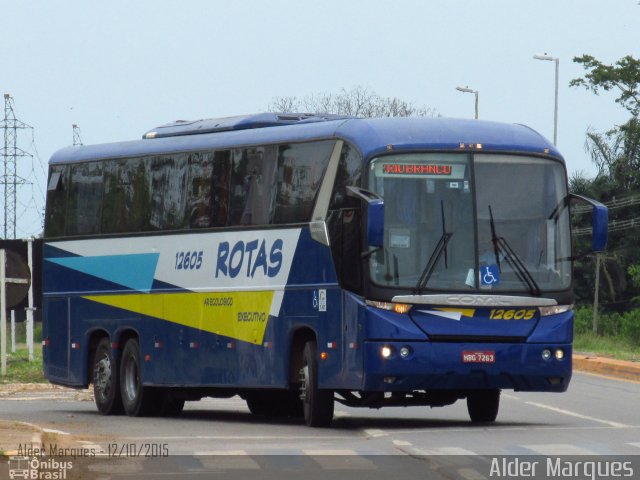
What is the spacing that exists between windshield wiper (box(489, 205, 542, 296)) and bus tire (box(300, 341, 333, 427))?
2409 millimetres

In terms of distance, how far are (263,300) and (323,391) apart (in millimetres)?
1849

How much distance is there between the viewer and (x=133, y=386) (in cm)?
2416

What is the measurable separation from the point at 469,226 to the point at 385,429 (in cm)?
239

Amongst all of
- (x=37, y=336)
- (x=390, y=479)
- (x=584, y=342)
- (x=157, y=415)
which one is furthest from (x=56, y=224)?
(x=37, y=336)

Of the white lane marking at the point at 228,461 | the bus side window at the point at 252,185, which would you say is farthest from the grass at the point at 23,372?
the white lane marking at the point at 228,461

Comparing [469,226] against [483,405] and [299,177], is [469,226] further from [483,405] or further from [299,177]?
[483,405]

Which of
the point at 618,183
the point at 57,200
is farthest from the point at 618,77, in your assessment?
the point at 57,200

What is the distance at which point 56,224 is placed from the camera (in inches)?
1014

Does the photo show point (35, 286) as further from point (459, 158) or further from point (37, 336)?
point (37, 336)

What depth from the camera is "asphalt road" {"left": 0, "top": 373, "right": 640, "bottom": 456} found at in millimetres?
15867

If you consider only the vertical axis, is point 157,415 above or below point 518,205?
below

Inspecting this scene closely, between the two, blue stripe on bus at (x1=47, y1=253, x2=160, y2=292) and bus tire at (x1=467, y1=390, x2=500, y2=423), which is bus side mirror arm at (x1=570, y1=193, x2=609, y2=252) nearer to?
bus tire at (x1=467, y1=390, x2=500, y2=423)

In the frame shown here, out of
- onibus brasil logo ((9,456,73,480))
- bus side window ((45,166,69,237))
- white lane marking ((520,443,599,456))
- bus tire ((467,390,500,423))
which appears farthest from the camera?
bus side window ((45,166,69,237))

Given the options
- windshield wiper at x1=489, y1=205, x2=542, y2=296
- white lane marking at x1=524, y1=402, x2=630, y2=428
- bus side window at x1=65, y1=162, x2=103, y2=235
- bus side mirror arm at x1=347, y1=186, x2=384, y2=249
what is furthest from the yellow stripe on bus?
white lane marking at x1=524, y1=402, x2=630, y2=428
